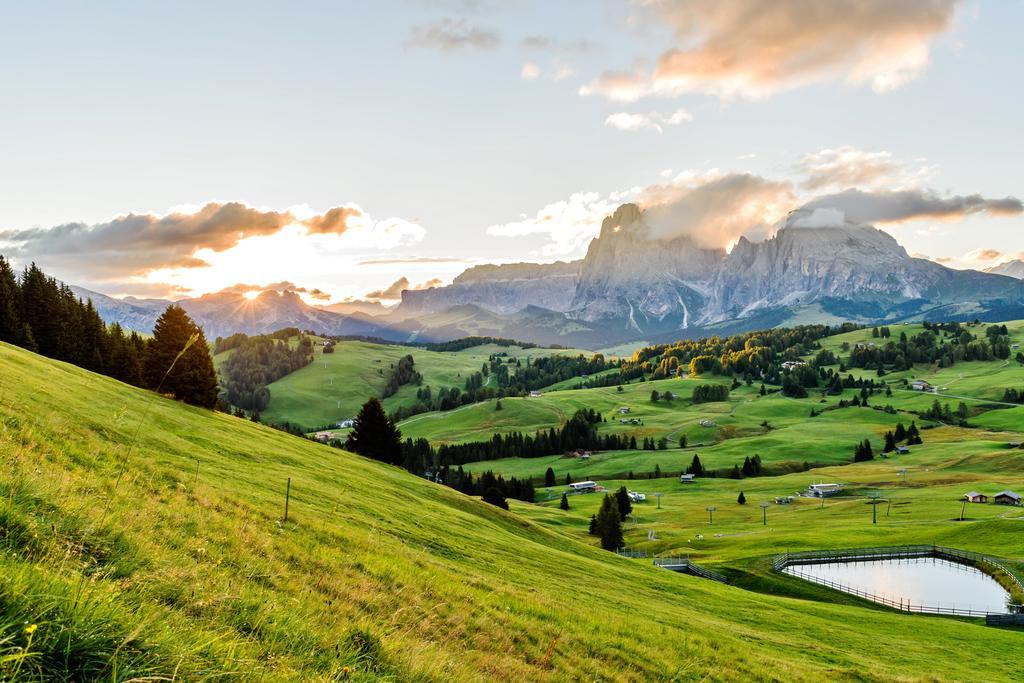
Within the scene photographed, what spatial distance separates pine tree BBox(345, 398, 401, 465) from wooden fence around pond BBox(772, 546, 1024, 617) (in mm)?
53731

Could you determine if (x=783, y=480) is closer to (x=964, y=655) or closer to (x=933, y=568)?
(x=933, y=568)

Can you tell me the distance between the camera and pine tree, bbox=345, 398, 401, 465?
257 ft

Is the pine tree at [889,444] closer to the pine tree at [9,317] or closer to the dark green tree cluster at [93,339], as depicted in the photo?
the dark green tree cluster at [93,339]

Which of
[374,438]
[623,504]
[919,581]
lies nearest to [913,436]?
[623,504]

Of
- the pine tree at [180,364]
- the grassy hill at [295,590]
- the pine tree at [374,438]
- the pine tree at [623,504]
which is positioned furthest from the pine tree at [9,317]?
the pine tree at [623,504]

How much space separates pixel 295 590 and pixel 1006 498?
144582 millimetres

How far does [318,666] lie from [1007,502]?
478 ft

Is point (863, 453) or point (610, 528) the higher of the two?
point (863, 453)

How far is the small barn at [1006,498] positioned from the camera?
111 metres

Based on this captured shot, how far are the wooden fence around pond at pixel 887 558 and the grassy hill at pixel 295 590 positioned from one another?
78.0 feet

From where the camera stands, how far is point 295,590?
12.4 metres

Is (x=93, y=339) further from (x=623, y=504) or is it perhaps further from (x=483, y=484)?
(x=623, y=504)

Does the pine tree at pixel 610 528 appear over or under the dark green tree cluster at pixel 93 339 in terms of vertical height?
under

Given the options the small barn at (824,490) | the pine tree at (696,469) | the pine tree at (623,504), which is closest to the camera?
the pine tree at (623,504)
